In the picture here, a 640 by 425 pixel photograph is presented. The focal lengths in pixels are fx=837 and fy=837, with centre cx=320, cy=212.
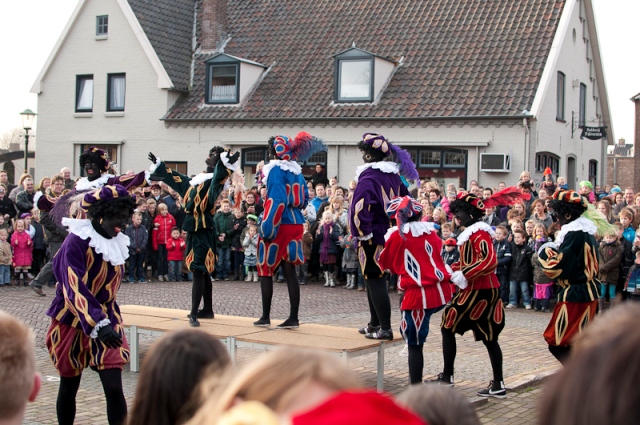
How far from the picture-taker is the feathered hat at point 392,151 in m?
8.61

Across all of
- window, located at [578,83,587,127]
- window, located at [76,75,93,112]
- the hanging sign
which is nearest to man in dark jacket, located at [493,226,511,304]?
the hanging sign

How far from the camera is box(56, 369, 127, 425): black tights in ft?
18.9

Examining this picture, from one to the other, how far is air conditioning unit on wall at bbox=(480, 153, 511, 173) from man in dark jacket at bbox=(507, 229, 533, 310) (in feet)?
21.7

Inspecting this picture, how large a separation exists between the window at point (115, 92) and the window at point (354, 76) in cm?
779

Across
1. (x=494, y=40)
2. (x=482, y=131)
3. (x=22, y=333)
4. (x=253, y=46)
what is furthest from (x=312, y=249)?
(x=22, y=333)

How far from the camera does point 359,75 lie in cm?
2445

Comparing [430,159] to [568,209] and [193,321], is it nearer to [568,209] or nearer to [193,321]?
[193,321]

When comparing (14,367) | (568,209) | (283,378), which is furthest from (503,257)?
(283,378)

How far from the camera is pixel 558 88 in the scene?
24.2m

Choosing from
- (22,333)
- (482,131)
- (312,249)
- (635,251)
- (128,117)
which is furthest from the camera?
(128,117)

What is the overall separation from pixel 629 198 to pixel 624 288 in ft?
10.6

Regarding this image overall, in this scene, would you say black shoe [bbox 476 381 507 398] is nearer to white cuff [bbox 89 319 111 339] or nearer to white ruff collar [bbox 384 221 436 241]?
white ruff collar [bbox 384 221 436 241]

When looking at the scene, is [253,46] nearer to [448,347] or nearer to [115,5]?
[115,5]

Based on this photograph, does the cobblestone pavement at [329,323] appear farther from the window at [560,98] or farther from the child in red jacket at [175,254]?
the window at [560,98]
